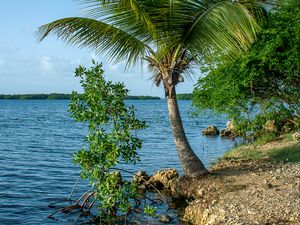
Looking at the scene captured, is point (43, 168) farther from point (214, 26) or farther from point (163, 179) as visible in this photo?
point (214, 26)

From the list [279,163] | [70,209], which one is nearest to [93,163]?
[70,209]

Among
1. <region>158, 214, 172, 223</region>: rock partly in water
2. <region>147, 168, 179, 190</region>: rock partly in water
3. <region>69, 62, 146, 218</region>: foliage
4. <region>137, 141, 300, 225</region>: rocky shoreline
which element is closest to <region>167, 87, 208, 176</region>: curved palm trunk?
<region>137, 141, 300, 225</region>: rocky shoreline

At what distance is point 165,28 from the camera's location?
41.1 ft

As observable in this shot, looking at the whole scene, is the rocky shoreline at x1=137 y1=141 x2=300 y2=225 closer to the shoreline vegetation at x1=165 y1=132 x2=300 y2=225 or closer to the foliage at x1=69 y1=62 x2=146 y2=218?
the shoreline vegetation at x1=165 y1=132 x2=300 y2=225

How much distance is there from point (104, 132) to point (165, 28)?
3967 millimetres

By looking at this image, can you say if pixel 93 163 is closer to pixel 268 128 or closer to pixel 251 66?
pixel 251 66

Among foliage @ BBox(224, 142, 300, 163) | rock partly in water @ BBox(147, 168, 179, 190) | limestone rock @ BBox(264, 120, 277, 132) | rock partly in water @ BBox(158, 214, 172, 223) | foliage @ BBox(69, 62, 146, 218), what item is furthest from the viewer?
limestone rock @ BBox(264, 120, 277, 132)

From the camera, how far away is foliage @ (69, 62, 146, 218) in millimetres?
10117

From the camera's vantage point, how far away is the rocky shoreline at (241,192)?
10461 mm

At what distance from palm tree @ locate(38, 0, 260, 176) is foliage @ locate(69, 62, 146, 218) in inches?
99.7

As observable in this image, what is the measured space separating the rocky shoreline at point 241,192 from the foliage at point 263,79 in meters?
3.22

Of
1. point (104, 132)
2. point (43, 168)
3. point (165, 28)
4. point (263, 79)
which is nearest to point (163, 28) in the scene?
point (165, 28)

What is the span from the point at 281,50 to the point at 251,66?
1.29 meters

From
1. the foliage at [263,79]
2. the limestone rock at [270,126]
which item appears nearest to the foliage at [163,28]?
the foliage at [263,79]
